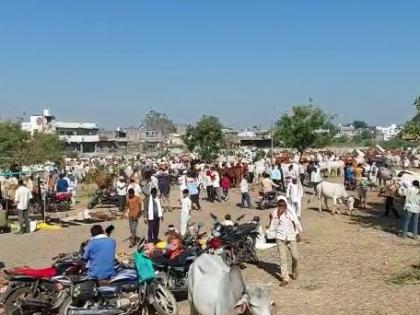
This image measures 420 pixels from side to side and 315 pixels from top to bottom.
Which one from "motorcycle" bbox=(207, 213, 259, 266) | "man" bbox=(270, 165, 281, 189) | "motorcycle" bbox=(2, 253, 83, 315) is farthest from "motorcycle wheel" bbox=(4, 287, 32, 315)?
"man" bbox=(270, 165, 281, 189)

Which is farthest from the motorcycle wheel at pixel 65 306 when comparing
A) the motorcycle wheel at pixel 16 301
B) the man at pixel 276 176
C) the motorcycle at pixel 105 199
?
the man at pixel 276 176

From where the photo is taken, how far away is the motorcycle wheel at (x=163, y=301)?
893 cm

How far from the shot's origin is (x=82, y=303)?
28.3 feet

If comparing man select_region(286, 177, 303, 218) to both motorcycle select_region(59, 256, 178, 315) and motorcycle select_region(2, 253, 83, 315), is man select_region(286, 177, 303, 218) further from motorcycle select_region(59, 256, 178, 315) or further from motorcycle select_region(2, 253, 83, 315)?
motorcycle select_region(2, 253, 83, 315)

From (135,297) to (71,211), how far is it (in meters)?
14.9

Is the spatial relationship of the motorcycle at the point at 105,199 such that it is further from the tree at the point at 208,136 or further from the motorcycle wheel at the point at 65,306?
the tree at the point at 208,136

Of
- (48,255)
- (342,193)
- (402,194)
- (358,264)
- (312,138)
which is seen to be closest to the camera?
(358,264)

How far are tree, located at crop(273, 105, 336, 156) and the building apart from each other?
54.5m

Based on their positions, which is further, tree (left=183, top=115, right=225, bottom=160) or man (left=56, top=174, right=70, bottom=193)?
tree (left=183, top=115, right=225, bottom=160)

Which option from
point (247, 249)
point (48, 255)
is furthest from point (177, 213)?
point (247, 249)

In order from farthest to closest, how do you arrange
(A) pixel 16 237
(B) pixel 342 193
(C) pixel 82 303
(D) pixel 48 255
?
(B) pixel 342 193 → (A) pixel 16 237 → (D) pixel 48 255 → (C) pixel 82 303

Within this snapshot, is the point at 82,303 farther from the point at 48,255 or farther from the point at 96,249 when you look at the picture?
the point at 48,255

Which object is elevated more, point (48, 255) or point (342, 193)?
point (342, 193)

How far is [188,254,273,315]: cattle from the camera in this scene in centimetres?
580
